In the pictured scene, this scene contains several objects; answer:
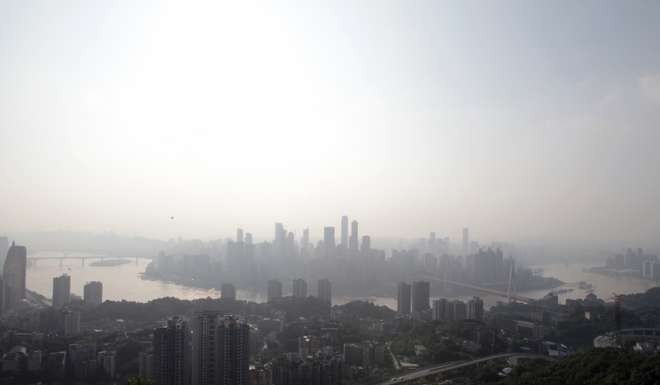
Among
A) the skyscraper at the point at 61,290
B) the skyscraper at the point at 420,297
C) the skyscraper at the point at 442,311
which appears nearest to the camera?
the skyscraper at the point at 442,311

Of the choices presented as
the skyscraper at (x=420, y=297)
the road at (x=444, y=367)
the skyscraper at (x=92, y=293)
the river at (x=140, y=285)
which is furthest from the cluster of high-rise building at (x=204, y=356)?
the river at (x=140, y=285)

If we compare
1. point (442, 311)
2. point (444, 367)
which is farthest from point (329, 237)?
point (444, 367)

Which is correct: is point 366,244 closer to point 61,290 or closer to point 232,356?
point 61,290

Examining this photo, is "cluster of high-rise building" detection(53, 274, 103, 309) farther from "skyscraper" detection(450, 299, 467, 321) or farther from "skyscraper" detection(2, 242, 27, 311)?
"skyscraper" detection(450, 299, 467, 321)

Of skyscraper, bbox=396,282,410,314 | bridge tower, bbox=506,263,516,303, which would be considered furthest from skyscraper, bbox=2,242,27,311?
bridge tower, bbox=506,263,516,303

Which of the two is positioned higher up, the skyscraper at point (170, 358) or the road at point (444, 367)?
the skyscraper at point (170, 358)

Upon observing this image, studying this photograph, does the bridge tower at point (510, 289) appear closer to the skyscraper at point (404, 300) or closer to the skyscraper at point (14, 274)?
the skyscraper at point (404, 300)
